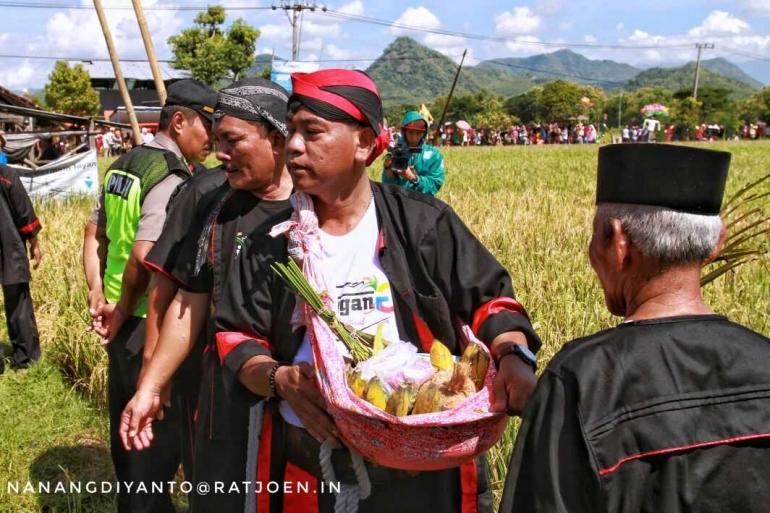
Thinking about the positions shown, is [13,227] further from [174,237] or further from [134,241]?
[174,237]

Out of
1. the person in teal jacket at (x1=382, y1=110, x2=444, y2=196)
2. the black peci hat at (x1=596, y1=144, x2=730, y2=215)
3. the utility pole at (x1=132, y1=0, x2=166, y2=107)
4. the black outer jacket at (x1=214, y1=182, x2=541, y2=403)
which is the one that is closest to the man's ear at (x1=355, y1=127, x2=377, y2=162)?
the black outer jacket at (x1=214, y1=182, x2=541, y2=403)

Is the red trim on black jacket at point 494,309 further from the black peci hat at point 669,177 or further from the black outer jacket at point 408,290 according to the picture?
the black peci hat at point 669,177

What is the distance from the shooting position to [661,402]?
144cm

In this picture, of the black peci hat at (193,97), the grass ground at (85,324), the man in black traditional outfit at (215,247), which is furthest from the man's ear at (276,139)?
the grass ground at (85,324)

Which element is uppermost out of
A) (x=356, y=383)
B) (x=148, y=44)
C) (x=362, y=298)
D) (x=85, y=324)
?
(x=148, y=44)

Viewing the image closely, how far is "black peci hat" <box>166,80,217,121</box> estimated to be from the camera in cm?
354

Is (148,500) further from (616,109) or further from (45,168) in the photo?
(616,109)

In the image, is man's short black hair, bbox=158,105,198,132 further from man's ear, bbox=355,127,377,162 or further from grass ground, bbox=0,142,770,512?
grass ground, bbox=0,142,770,512

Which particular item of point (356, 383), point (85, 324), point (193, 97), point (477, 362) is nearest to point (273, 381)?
point (356, 383)

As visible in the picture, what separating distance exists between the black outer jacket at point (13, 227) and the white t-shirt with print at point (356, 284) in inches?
183

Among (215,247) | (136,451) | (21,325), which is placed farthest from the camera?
(21,325)

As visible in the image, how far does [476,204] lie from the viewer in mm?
10305

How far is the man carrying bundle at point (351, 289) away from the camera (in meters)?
2.20

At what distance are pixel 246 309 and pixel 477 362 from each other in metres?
0.76
